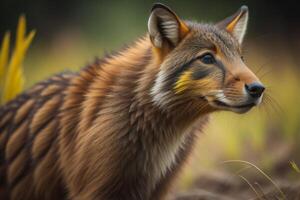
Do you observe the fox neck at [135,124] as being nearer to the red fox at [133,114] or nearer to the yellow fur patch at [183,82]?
the red fox at [133,114]

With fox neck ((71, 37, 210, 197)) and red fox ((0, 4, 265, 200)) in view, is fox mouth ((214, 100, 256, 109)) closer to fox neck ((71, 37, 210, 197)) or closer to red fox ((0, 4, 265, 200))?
red fox ((0, 4, 265, 200))

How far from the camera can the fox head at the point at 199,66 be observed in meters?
6.07

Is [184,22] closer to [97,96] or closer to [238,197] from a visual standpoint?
[97,96]

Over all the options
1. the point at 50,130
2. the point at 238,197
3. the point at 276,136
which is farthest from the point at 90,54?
the point at 50,130

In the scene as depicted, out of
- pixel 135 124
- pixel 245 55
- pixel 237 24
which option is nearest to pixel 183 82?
pixel 135 124

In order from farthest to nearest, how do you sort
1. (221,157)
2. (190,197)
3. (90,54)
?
(90,54)
(221,157)
(190,197)

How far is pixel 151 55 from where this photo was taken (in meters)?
6.67

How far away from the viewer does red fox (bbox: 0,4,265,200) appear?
6297 mm

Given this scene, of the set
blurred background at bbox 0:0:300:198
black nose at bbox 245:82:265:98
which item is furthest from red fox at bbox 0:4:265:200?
blurred background at bbox 0:0:300:198

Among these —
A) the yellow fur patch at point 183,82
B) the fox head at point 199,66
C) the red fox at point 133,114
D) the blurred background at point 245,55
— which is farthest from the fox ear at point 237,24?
the blurred background at point 245,55

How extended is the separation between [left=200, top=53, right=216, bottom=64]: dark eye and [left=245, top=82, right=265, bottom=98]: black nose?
18.4 inches

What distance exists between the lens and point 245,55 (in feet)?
34.6

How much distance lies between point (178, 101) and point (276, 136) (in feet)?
13.2

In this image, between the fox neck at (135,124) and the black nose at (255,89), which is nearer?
the black nose at (255,89)
